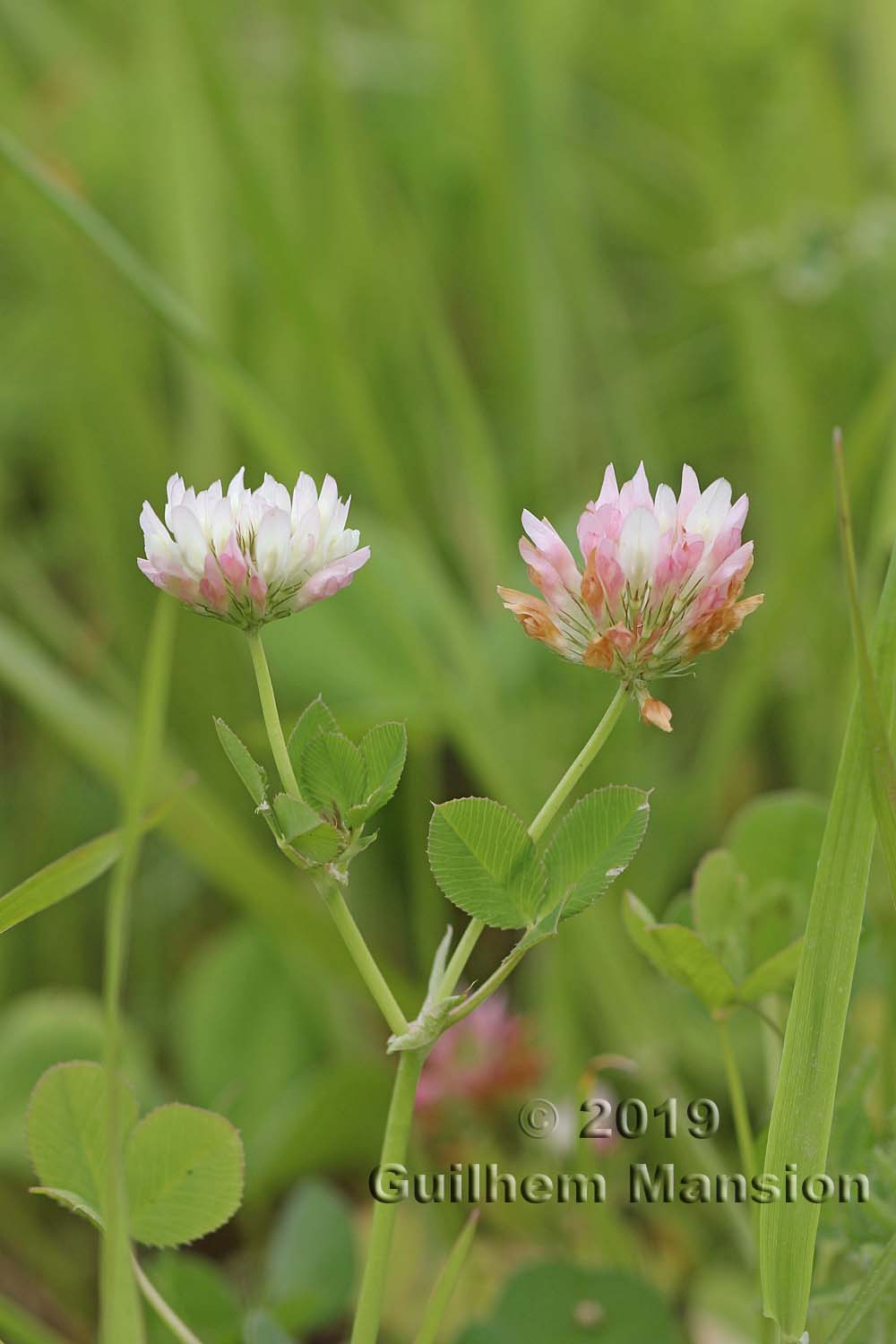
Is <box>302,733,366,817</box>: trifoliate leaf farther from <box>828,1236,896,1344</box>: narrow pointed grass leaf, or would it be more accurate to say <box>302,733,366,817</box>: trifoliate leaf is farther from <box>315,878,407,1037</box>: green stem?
<box>828,1236,896,1344</box>: narrow pointed grass leaf

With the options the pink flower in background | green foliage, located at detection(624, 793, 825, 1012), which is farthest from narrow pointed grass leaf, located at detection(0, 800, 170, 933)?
the pink flower in background

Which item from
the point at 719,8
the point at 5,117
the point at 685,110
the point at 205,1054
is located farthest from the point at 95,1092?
the point at 719,8

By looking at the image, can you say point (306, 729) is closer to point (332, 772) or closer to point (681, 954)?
point (332, 772)

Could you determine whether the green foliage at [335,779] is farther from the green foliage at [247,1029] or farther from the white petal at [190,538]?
the green foliage at [247,1029]

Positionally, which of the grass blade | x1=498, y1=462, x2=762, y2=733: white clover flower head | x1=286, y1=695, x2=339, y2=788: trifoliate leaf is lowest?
x1=286, y1=695, x2=339, y2=788: trifoliate leaf

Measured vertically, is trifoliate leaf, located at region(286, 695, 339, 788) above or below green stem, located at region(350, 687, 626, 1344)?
above

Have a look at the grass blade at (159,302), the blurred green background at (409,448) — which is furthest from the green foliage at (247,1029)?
the grass blade at (159,302)

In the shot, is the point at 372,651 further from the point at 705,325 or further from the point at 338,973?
the point at 705,325
